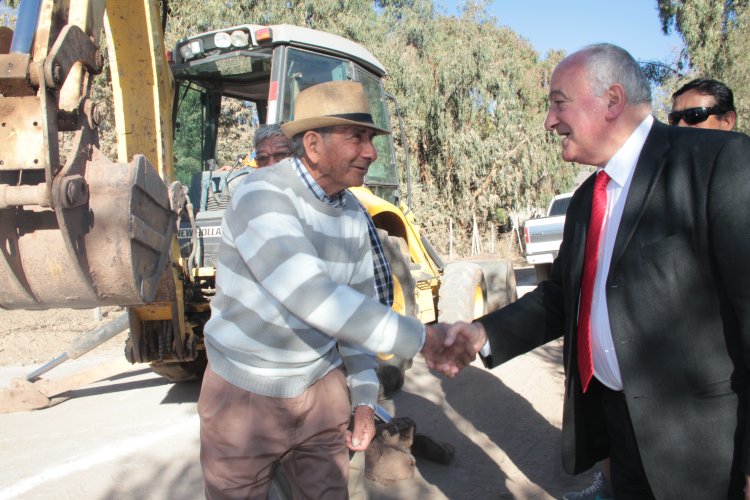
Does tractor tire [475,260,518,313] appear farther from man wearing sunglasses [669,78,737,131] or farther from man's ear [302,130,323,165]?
man's ear [302,130,323,165]

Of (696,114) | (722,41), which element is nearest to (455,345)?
(696,114)

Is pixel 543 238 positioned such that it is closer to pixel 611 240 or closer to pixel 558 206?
pixel 558 206

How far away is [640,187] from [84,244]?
2.24m

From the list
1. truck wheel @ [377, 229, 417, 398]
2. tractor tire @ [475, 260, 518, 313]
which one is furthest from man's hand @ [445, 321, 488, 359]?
tractor tire @ [475, 260, 518, 313]

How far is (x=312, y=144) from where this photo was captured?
234 centimetres

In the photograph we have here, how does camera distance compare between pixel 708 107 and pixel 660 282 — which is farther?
pixel 708 107

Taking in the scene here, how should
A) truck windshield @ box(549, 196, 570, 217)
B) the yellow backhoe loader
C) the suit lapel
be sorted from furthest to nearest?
truck windshield @ box(549, 196, 570, 217), the yellow backhoe loader, the suit lapel

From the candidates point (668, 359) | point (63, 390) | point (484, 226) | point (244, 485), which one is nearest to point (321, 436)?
point (244, 485)

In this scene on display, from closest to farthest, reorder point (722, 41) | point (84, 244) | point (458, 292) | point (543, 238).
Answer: point (84, 244) → point (458, 292) → point (543, 238) → point (722, 41)

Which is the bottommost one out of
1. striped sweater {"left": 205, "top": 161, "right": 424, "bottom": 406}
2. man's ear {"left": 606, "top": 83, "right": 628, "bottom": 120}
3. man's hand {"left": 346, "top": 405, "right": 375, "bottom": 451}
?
man's hand {"left": 346, "top": 405, "right": 375, "bottom": 451}

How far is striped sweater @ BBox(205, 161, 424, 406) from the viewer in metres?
1.98

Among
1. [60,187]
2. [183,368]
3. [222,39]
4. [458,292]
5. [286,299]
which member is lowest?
[183,368]

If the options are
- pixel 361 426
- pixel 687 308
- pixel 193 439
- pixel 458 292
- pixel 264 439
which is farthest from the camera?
pixel 458 292

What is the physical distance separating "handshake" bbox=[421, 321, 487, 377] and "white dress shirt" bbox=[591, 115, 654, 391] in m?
0.56
